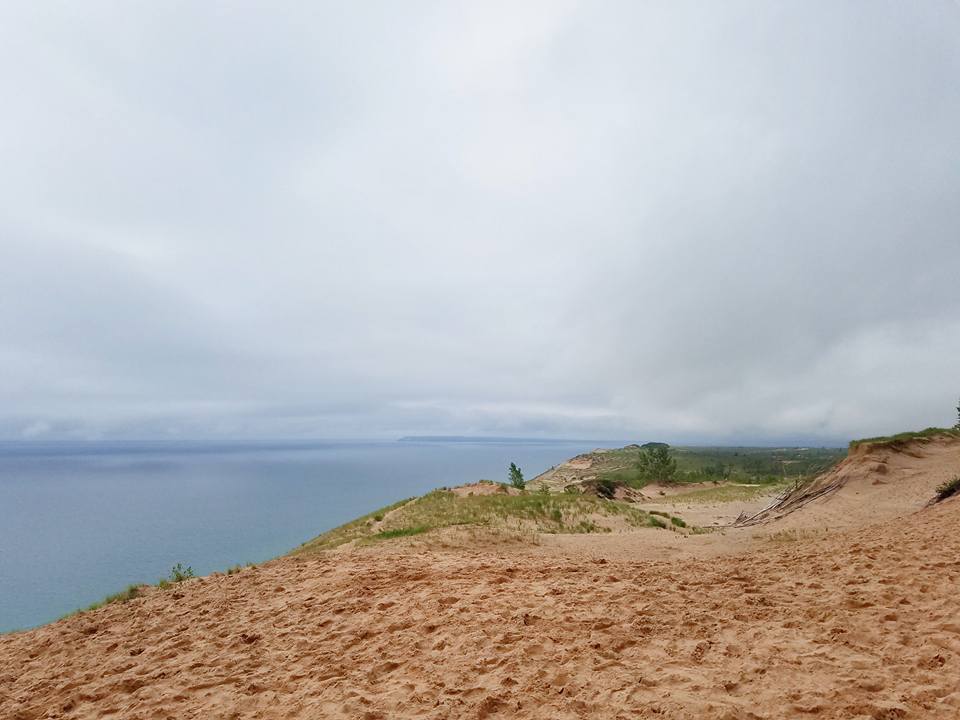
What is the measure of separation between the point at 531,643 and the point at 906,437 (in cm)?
3121

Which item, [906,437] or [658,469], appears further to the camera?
[658,469]

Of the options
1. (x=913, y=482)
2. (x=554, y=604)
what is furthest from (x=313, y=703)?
(x=913, y=482)

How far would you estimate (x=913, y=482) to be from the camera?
22.1 meters

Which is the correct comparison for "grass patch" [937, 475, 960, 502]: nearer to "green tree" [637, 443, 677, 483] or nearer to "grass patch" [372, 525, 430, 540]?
"grass patch" [372, 525, 430, 540]

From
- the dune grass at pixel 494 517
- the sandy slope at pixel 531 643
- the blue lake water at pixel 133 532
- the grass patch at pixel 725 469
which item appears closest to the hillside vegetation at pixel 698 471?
the grass patch at pixel 725 469

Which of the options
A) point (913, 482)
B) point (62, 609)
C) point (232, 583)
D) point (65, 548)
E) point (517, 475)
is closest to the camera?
point (232, 583)

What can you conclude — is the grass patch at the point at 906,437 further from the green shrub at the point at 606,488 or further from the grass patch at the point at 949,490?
the green shrub at the point at 606,488

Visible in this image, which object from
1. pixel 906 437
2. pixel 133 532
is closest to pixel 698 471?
pixel 906 437

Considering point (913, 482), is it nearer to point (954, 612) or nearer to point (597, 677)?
point (954, 612)

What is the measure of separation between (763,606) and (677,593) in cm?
136

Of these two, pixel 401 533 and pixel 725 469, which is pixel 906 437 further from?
pixel 725 469

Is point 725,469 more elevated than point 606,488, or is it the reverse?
point 725,469

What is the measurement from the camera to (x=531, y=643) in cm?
687

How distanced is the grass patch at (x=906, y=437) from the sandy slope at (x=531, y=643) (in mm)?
19074
